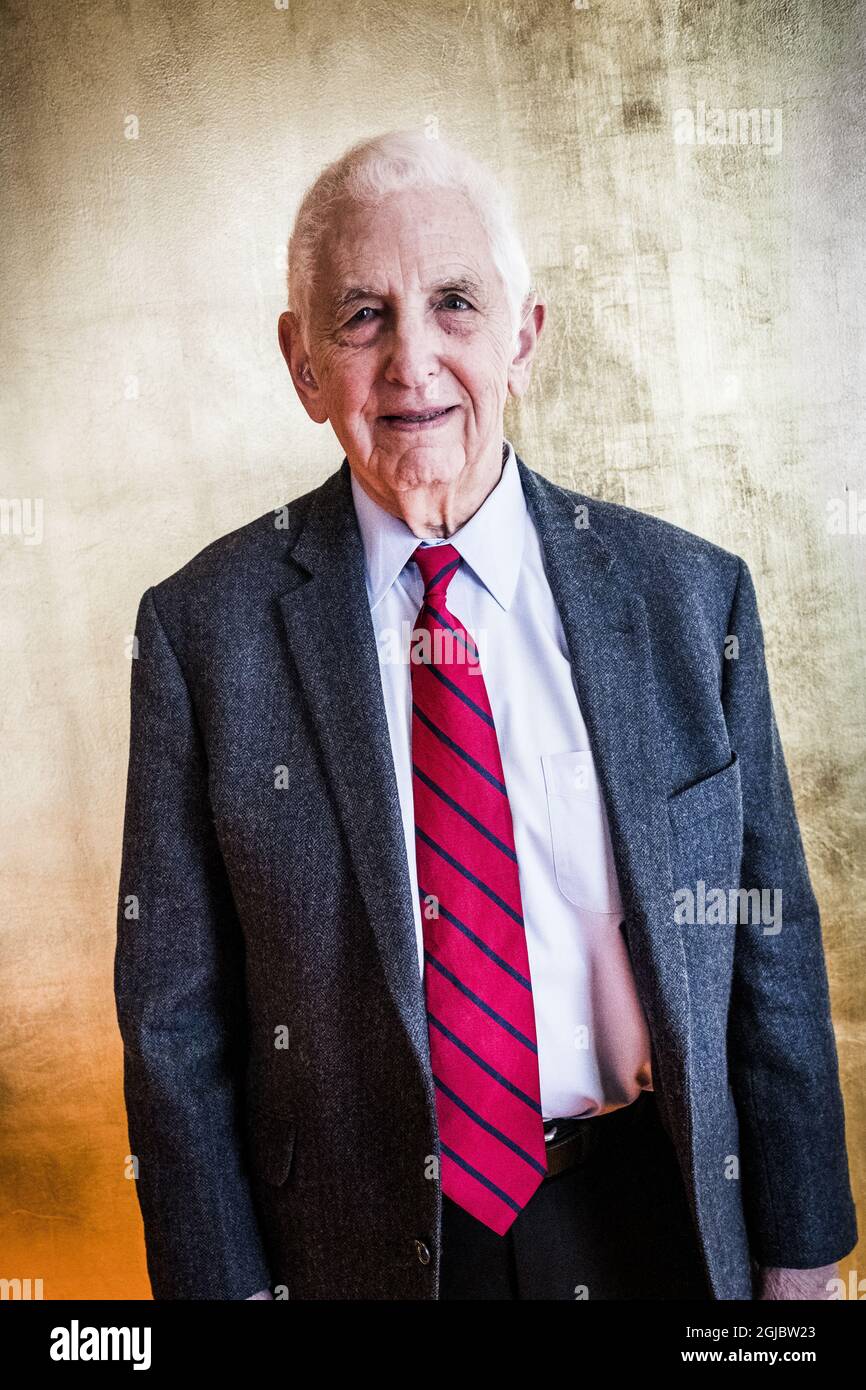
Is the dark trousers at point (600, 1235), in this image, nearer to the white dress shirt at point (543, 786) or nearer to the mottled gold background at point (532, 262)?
the white dress shirt at point (543, 786)

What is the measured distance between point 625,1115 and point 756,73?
5.29 feet

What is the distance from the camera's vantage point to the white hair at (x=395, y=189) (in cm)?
135

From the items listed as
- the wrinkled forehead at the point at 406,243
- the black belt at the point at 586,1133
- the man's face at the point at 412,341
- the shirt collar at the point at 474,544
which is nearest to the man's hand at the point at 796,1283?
the black belt at the point at 586,1133

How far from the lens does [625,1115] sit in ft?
4.70

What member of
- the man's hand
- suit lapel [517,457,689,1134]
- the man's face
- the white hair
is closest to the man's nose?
the man's face

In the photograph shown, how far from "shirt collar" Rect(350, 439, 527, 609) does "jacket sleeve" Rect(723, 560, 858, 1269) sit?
29 cm

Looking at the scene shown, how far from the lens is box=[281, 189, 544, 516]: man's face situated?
1.35 metres

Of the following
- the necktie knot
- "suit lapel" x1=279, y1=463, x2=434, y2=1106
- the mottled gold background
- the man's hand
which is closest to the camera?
"suit lapel" x1=279, y1=463, x2=434, y2=1106

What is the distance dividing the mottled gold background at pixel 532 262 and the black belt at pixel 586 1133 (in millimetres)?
767

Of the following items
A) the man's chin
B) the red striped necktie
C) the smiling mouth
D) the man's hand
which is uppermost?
the smiling mouth

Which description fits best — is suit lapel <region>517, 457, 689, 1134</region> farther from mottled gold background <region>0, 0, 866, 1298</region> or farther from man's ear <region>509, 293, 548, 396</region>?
mottled gold background <region>0, 0, 866, 1298</region>

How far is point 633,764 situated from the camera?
54.6 inches

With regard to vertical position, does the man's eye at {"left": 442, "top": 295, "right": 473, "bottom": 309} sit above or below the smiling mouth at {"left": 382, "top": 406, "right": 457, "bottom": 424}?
above

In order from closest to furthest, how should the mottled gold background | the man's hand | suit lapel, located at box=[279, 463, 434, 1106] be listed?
suit lapel, located at box=[279, 463, 434, 1106]
the man's hand
the mottled gold background
